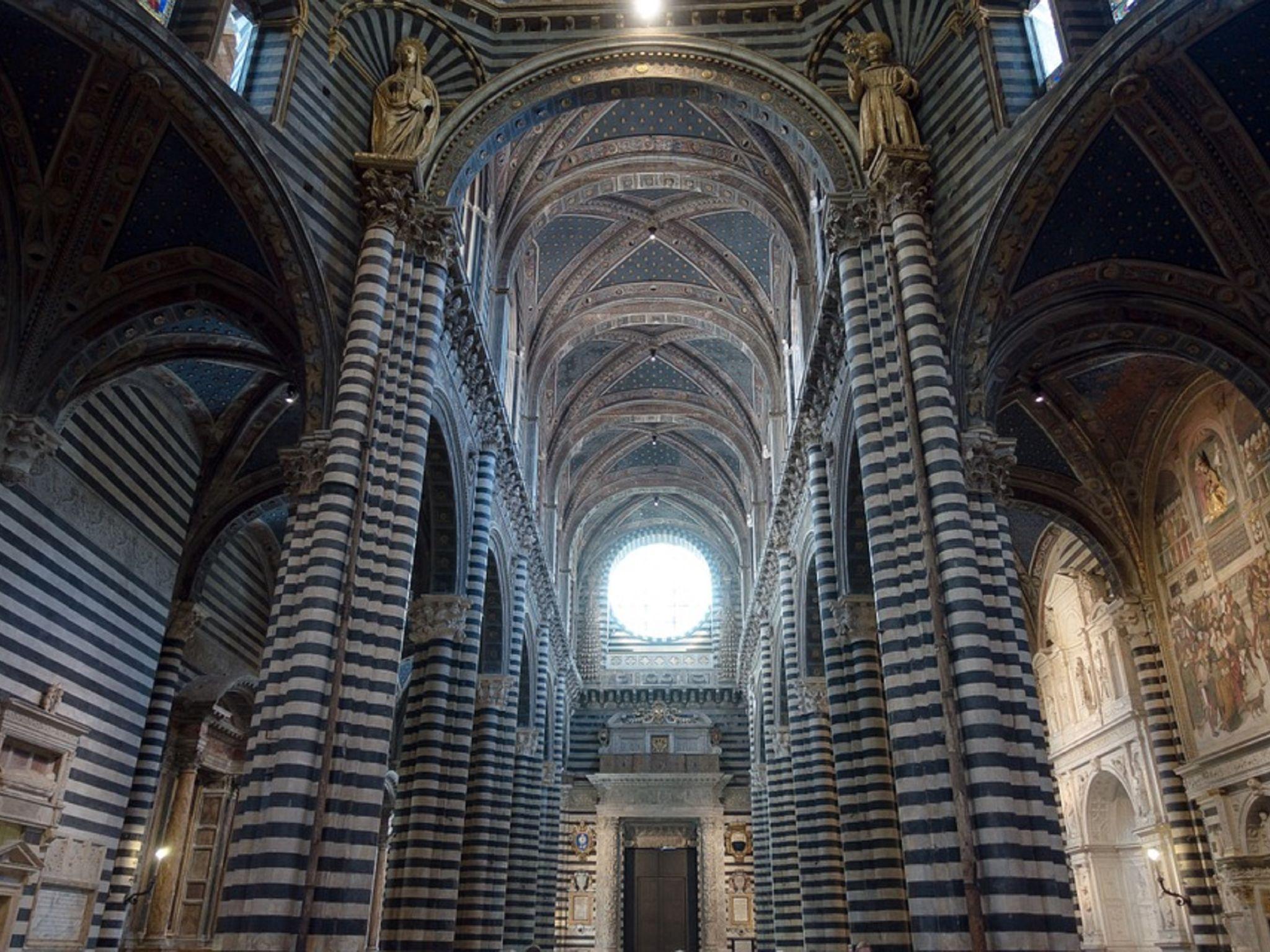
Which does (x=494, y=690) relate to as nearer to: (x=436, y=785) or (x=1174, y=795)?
(x=436, y=785)

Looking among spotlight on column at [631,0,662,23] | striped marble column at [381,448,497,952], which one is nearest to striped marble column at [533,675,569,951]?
A: striped marble column at [381,448,497,952]

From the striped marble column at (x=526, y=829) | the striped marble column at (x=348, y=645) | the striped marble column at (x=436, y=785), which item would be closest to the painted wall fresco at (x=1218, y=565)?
the striped marble column at (x=436, y=785)

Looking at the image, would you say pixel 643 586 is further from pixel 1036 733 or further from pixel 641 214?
pixel 1036 733

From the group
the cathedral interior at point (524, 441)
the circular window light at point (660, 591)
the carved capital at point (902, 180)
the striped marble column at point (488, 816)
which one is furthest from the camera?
the circular window light at point (660, 591)

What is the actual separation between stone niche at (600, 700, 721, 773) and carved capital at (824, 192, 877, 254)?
83.3 feet

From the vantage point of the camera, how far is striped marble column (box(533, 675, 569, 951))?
2758cm

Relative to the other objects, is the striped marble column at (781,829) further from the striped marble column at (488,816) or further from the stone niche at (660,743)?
the stone niche at (660,743)

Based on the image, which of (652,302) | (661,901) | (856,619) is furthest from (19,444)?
(661,901)

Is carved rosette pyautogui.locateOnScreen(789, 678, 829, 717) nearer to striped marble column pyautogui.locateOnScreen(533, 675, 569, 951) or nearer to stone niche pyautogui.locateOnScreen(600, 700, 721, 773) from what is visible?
striped marble column pyautogui.locateOnScreen(533, 675, 569, 951)

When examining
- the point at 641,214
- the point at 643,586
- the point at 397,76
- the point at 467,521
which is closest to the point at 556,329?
the point at 641,214

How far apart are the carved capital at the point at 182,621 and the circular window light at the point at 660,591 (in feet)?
74.1

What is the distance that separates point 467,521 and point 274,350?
4.82 meters

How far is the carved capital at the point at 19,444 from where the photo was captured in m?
12.3

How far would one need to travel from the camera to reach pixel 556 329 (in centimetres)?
2620
